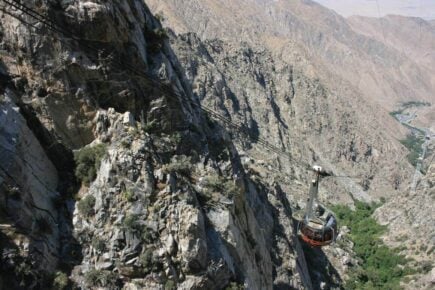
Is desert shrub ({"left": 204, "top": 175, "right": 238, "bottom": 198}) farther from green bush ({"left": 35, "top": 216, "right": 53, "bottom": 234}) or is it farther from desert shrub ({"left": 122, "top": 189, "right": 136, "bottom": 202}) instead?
green bush ({"left": 35, "top": 216, "right": 53, "bottom": 234})

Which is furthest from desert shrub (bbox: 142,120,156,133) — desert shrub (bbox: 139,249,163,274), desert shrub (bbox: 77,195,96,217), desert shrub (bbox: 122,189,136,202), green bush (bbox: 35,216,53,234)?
green bush (bbox: 35,216,53,234)


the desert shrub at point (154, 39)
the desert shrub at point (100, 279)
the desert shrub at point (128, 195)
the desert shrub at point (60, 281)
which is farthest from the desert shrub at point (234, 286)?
the desert shrub at point (154, 39)

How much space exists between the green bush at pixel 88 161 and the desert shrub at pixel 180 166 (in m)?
2.59

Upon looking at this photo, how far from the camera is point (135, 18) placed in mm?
22266

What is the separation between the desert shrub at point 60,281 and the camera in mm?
15297

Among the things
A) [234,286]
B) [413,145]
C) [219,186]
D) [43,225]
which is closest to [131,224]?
[43,225]

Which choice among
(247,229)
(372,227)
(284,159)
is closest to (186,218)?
(247,229)

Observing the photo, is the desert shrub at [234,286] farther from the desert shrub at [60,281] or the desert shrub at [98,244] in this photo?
the desert shrub at [60,281]

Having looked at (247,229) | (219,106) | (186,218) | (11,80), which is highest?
(11,80)

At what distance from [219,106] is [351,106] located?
206ft

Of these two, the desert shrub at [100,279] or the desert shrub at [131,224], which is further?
the desert shrub at [131,224]

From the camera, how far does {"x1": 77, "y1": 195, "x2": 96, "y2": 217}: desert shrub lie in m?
17.4

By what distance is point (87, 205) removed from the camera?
1748 cm

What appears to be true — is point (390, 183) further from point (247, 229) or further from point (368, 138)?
point (247, 229)
